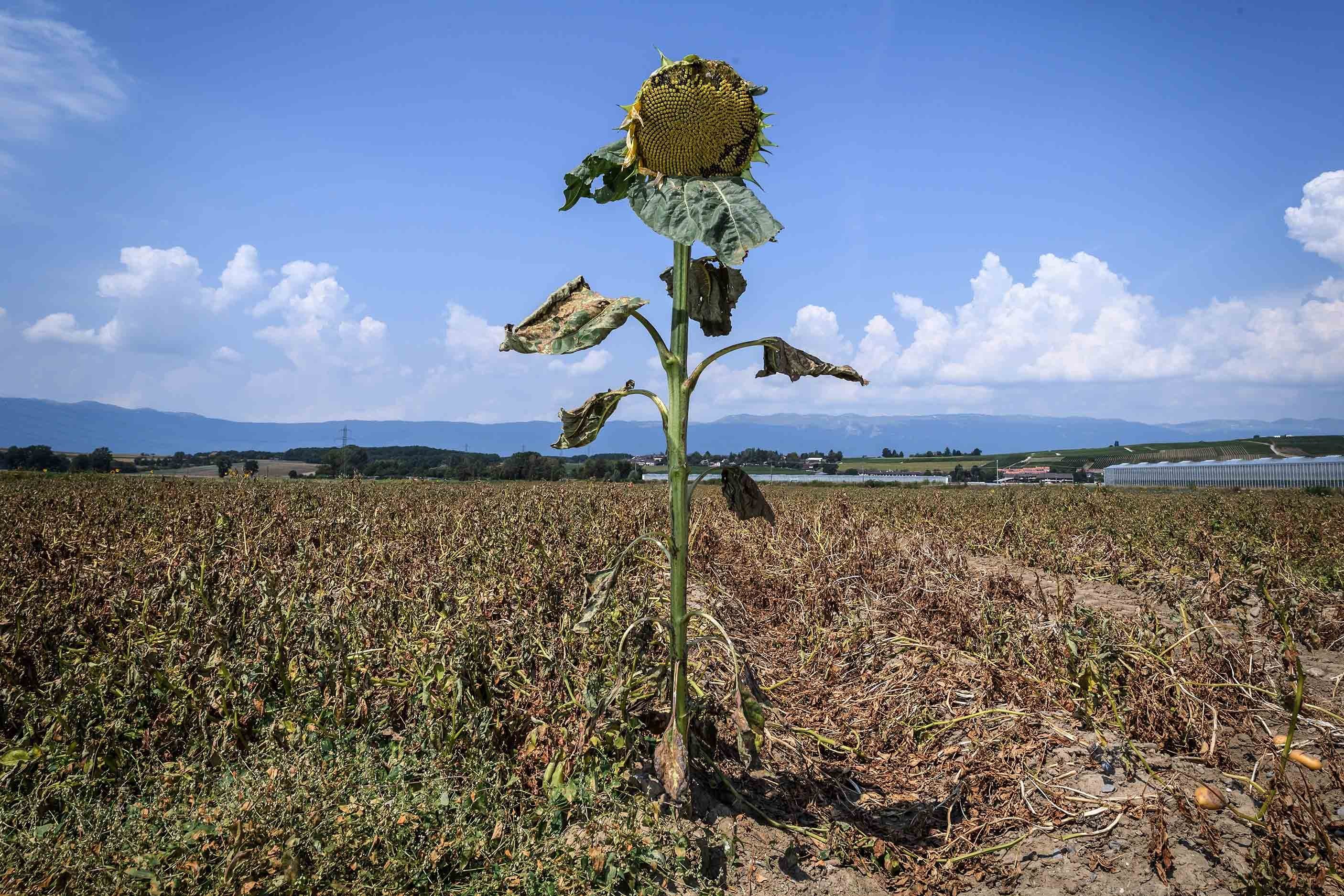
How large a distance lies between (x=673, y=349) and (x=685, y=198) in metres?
0.61

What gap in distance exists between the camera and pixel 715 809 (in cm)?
289

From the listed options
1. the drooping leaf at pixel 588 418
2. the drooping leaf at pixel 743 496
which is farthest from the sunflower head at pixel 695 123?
the drooping leaf at pixel 743 496

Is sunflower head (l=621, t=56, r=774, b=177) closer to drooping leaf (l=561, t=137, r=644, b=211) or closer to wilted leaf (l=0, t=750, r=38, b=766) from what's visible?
drooping leaf (l=561, t=137, r=644, b=211)

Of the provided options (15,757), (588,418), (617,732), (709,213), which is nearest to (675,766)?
(617,732)

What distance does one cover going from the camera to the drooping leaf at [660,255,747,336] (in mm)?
2814

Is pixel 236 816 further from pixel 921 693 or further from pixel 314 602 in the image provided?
pixel 921 693

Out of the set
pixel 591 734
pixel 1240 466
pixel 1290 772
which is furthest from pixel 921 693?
pixel 1240 466

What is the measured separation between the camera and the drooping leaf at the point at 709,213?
2160 mm

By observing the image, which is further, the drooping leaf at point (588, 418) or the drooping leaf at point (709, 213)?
the drooping leaf at point (588, 418)

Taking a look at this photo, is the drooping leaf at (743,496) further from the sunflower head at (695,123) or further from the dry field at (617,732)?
the sunflower head at (695,123)

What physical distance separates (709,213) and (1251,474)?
43.1 m

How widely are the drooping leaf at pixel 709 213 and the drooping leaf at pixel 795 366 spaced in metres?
0.56

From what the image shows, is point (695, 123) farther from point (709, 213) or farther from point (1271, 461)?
point (1271, 461)

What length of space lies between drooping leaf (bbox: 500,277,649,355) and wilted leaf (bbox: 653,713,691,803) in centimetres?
151
